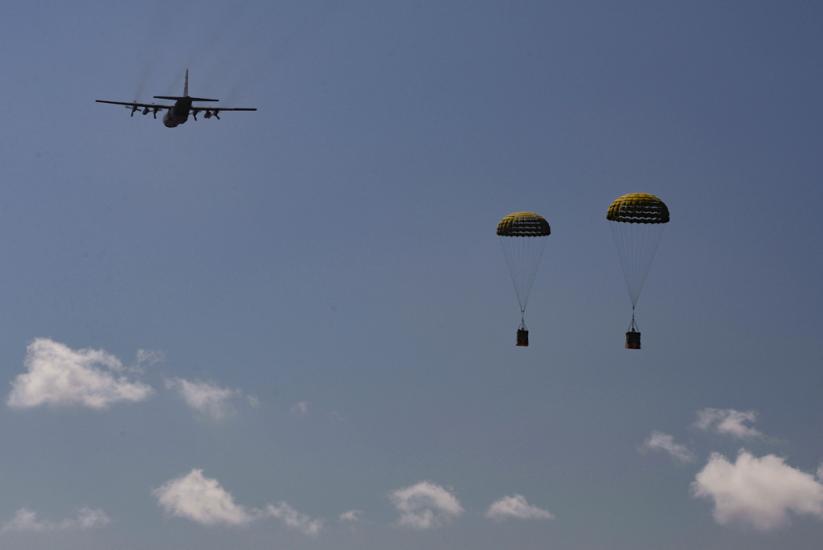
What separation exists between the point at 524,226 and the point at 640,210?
9.99 m

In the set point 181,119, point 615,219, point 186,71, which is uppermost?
point 186,71

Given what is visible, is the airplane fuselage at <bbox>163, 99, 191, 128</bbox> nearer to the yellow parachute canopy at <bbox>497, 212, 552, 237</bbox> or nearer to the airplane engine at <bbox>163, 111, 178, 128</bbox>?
the airplane engine at <bbox>163, 111, 178, 128</bbox>

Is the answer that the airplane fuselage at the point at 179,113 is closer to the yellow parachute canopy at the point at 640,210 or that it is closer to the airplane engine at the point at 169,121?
the airplane engine at the point at 169,121

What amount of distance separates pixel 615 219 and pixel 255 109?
4960 cm

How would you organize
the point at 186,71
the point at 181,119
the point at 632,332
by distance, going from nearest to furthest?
1. the point at 632,332
2. the point at 181,119
3. the point at 186,71

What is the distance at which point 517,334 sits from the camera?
9144 cm

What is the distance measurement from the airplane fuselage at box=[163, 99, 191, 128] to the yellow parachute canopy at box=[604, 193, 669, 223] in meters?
51.0

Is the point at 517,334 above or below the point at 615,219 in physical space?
below

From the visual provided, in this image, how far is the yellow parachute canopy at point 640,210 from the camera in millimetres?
87625

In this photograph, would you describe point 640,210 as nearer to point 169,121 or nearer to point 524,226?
point 524,226

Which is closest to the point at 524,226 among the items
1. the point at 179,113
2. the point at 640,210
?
the point at 640,210

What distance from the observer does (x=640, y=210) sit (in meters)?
87.6

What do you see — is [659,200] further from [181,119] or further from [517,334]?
[181,119]

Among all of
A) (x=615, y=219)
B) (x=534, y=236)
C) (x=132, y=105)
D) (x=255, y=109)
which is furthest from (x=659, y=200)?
(x=132, y=105)
